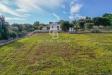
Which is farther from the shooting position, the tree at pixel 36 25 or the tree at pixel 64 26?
the tree at pixel 36 25

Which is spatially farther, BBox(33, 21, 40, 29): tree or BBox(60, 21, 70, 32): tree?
BBox(33, 21, 40, 29): tree

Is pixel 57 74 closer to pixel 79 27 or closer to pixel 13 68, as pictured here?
pixel 13 68

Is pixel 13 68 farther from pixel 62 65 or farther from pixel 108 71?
pixel 108 71

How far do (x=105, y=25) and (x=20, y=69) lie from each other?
2383 inches

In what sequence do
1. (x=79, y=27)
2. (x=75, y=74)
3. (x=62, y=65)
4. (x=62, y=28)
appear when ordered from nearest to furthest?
(x=75, y=74), (x=62, y=65), (x=62, y=28), (x=79, y=27)

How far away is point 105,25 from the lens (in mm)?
67062

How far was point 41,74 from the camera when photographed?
804cm

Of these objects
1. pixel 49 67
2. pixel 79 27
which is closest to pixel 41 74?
pixel 49 67

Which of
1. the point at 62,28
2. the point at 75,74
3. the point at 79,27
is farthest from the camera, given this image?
the point at 79,27

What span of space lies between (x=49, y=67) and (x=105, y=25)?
197ft

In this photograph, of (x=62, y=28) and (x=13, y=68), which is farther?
(x=62, y=28)

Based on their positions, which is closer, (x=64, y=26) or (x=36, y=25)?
(x=64, y=26)

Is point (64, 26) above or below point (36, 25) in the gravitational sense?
below

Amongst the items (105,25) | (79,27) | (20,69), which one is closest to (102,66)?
(20,69)
